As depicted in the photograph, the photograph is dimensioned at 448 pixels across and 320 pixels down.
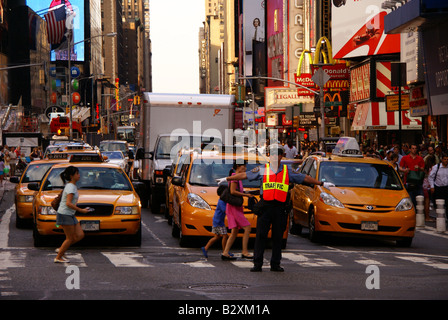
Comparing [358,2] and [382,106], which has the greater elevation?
[358,2]

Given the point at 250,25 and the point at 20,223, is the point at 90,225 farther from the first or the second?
the point at 250,25

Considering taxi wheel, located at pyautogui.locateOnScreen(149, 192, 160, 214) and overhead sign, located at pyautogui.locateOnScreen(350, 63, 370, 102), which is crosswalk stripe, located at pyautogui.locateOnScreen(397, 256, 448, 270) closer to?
taxi wheel, located at pyautogui.locateOnScreen(149, 192, 160, 214)

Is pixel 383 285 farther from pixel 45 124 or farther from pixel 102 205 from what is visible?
pixel 45 124

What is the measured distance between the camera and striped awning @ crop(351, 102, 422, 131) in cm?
4569

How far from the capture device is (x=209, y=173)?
52.8 feet

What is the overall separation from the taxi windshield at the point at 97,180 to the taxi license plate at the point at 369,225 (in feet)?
14.3

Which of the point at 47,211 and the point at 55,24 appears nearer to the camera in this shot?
the point at 47,211

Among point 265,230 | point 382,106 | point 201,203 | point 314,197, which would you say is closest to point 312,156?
point 314,197

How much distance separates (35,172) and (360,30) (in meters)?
37.1

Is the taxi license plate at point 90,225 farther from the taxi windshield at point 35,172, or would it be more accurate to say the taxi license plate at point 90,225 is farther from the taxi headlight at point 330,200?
the taxi windshield at point 35,172

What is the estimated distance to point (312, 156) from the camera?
1856cm

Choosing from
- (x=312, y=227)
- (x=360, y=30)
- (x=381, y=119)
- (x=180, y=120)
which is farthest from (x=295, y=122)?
(x=312, y=227)
